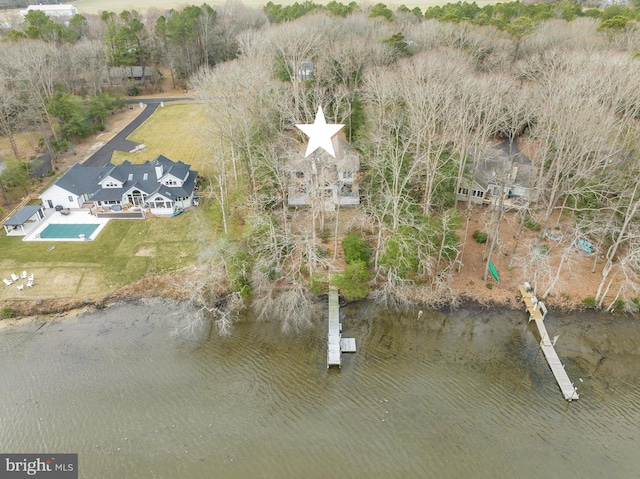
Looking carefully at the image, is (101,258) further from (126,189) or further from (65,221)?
(126,189)

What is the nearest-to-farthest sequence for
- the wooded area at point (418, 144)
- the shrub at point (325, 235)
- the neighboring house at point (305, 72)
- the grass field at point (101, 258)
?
the wooded area at point (418, 144), the grass field at point (101, 258), the shrub at point (325, 235), the neighboring house at point (305, 72)

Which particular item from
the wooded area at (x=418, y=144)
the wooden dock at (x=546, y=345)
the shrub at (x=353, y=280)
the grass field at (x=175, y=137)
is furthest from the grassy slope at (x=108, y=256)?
the wooden dock at (x=546, y=345)

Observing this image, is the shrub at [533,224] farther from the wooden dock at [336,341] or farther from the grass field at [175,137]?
the grass field at [175,137]

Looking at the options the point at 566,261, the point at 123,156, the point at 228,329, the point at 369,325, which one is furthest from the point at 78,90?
the point at 566,261

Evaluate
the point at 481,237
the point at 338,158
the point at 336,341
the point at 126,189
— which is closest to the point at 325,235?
the point at 338,158

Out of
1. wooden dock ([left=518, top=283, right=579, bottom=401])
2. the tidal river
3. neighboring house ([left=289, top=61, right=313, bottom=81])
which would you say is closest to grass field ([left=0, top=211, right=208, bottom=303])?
the tidal river

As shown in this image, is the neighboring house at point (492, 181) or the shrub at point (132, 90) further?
the shrub at point (132, 90)

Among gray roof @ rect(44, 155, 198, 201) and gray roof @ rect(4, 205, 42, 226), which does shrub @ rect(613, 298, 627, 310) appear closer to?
gray roof @ rect(44, 155, 198, 201)
